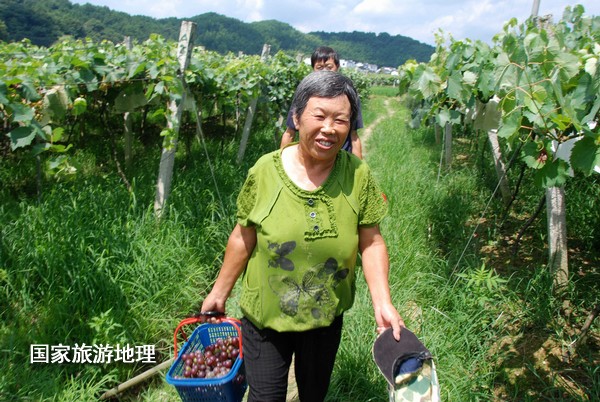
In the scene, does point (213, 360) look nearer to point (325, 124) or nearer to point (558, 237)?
point (325, 124)

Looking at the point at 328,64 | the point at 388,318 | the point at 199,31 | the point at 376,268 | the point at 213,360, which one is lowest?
the point at 213,360

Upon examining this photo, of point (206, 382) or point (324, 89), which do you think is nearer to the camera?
point (324, 89)

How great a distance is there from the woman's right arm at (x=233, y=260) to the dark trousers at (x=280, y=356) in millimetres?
127

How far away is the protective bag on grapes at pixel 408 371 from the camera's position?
1.18m

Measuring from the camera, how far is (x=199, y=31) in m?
71.6

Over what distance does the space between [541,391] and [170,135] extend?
9.41 feet

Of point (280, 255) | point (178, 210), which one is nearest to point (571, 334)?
point (280, 255)

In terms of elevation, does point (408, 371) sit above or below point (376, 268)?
below

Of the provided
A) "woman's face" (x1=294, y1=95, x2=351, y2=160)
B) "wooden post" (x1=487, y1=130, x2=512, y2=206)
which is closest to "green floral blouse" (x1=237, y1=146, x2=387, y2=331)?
"woman's face" (x1=294, y1=95, x2=351, y2=160)

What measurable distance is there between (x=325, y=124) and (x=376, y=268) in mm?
514

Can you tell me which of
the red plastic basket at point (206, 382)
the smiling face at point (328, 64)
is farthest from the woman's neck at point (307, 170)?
the smiling face at point (328, 64)

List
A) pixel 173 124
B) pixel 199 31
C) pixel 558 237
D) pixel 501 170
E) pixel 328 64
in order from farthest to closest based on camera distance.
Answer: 1. pixel 199 31
2. pixel 501 170
3. pixel 173 124
4. pixel 328 64
5. pixel 558 237

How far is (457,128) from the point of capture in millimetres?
9609

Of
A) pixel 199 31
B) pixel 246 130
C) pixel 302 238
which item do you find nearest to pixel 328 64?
pixel 302 238
